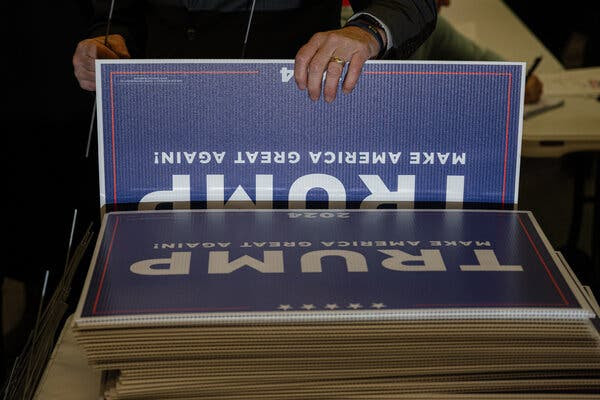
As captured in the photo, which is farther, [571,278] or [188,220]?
[188,220]

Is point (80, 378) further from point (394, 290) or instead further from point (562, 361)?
point (562, 361)

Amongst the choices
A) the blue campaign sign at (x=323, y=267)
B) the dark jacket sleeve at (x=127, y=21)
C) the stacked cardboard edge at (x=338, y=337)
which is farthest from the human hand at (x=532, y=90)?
the stacked cardboard edge at (x=338, y=337)

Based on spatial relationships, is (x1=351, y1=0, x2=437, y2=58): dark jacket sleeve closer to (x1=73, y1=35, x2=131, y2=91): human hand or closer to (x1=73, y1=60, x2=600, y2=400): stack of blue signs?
(x1=73, y1=60, x2=600, y2=400): stack of blue signs

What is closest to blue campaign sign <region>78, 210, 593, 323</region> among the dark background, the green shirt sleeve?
the dark background

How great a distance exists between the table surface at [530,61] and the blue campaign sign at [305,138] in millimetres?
1662

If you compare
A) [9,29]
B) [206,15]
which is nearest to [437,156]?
[206,15]

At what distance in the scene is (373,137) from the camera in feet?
3.22

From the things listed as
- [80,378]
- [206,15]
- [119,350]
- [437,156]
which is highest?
[206,15]

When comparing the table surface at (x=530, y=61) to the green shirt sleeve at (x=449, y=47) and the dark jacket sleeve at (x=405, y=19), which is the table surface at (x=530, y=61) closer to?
the green shirt sleeve at (x=449, y=47)

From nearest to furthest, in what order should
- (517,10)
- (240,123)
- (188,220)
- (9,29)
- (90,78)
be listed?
1. (188,220)
2. (240,123)
3. (90,78)
4. (9,29)
5. (517,10)

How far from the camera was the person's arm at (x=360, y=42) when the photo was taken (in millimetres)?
960

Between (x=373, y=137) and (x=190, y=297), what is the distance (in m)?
0.37

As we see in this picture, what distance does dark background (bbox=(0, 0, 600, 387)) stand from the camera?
2469 mm

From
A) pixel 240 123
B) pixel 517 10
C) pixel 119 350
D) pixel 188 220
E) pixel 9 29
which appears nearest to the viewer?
pixel 119 350
